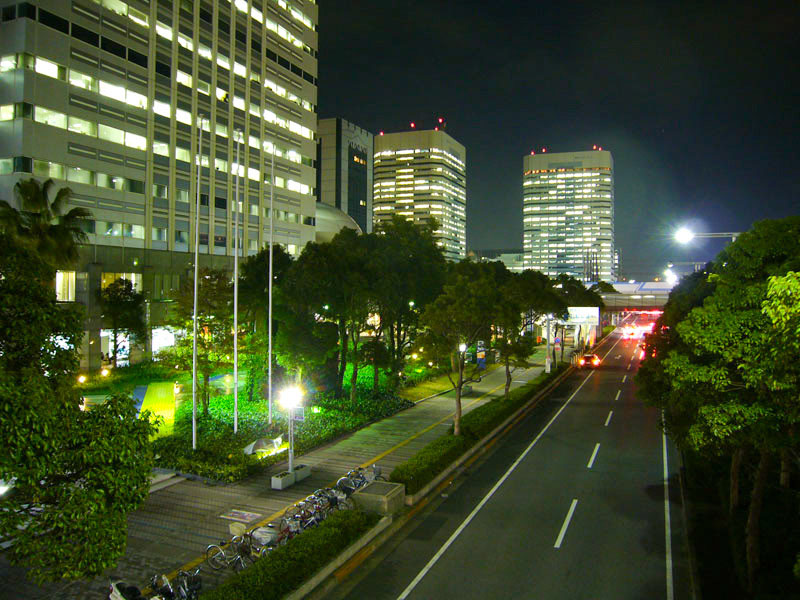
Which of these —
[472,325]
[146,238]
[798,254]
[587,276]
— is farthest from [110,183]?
[587,276]

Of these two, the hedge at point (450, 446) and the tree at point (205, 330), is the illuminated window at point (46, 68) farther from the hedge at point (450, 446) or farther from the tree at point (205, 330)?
the hedge at point (450, 446)

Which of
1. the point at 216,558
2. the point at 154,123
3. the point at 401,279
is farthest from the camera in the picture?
the point at 154,123

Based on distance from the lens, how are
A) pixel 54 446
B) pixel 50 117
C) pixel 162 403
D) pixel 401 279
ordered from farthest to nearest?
pixel 50 117 → pixel 401 279 → pixel 162 403 → pixel 54 446

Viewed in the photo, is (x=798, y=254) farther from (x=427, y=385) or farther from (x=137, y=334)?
(x=137, y=334)

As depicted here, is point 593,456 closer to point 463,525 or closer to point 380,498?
point 463,525

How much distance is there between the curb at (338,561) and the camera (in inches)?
486

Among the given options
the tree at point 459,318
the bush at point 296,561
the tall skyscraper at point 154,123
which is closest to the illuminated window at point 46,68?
the tall skyscraper at point 154,123

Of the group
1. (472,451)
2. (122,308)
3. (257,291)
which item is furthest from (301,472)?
(122,308)

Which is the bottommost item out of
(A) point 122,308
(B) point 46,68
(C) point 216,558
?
(C) point 216,558

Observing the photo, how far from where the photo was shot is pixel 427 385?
1686 inches

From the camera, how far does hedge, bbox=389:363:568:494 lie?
19.0 metres

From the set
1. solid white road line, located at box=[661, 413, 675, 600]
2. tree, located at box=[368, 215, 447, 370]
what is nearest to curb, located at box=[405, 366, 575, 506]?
solid white road line, located at box=[661, 413, 675, 600]

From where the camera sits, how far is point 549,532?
16.2m

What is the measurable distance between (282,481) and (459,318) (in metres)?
10.9
